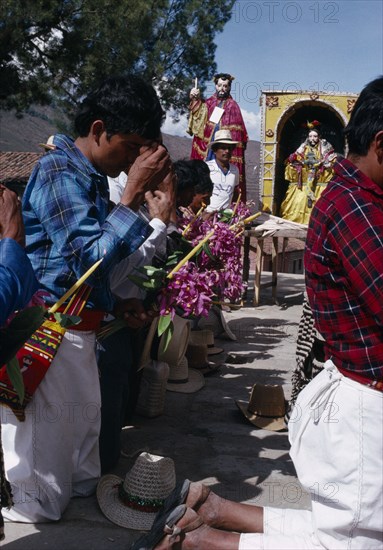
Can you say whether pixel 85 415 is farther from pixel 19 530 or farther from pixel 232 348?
pixel 232 348

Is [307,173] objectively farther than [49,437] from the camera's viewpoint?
Yes

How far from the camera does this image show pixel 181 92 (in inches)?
685

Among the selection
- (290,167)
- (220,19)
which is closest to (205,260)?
(290,167)

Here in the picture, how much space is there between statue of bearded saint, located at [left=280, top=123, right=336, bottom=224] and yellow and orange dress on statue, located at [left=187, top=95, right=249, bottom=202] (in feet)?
9.43

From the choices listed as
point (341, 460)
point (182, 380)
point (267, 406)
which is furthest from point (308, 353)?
point (341, 460)

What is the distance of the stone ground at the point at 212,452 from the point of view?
3039mm

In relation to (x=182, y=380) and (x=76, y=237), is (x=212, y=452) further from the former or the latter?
(x=76, y=237)

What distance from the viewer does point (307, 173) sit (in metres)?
13.0

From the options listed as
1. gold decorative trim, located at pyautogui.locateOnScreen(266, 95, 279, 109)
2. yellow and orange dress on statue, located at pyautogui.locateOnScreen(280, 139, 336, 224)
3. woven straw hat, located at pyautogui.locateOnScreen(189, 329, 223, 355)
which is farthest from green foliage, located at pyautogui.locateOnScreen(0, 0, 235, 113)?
woven straw hat, located at pyautogui.locateOnScreen(189, 329, 223, 355)

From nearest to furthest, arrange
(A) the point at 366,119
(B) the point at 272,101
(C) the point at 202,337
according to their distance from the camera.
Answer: (A) the point at 366,119 < (C) the point at 202,337 < (B) the point at 272,101

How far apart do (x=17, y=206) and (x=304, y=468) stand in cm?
124

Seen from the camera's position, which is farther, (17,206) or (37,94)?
(37,94)

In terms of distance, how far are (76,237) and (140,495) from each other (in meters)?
1.23

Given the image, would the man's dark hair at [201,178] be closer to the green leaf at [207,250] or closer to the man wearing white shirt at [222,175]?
the green leaf at [207,250]
